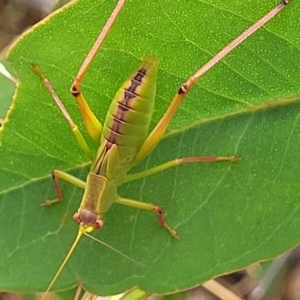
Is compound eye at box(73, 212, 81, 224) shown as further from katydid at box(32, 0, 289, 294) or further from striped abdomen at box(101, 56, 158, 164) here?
striped abdomen at box(101, 56, 158, 164)

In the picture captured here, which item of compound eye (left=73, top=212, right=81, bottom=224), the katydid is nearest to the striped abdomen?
the katydid

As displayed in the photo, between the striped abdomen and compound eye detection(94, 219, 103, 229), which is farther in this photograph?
compound eye detection(94, 219, 103, 229)

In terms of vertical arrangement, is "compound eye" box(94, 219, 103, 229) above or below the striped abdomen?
below

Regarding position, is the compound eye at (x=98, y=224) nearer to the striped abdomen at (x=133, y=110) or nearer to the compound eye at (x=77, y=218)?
the compound eye at (x=77, y=218)

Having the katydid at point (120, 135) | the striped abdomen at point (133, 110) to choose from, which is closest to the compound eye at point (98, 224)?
the katydid at point (120, 135)

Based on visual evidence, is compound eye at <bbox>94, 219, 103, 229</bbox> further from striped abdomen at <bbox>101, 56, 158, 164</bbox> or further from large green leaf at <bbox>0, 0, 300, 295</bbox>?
striped abdomen at <bbox>101, 56, 158, 164</bbox>

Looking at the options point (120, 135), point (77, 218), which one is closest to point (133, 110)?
→ point (120, 135)
